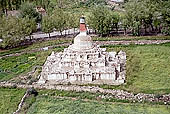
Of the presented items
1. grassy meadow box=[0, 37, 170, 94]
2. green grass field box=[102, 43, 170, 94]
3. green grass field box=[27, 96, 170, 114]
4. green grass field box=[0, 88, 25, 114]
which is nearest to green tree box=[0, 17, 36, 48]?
grassy meadow box=[0, 37, 170, 94]

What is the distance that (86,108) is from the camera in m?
23.3

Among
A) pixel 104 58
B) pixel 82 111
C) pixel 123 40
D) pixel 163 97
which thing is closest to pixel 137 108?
pixel 163 97

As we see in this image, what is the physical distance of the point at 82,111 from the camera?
74.6ft

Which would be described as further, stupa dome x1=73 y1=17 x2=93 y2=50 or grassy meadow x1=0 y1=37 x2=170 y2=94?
stupa dome x1=73 y1=17 x2=93 y2=50

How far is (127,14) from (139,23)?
2.60 m

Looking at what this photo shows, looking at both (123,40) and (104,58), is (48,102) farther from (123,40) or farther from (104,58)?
(123,40)

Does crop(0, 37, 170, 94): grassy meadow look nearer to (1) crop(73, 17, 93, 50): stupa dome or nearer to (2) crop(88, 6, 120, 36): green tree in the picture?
(2) crop(88, 6, 120, 36): green tree

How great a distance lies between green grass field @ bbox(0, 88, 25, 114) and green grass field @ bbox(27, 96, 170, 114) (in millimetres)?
2308

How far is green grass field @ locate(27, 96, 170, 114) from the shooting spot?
2271 centimetres

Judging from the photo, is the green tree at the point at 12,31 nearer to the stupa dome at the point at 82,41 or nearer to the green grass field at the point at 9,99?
the green grass field at the point at 9,99

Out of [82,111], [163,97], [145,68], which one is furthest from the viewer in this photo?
[145,68]

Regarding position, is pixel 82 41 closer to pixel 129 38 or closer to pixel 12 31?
pixel 129 38

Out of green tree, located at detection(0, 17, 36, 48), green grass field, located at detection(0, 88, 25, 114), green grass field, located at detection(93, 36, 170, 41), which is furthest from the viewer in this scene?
green tree, located at detection(0, 17, 36, 48)

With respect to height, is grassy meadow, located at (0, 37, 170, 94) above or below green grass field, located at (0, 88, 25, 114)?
above
